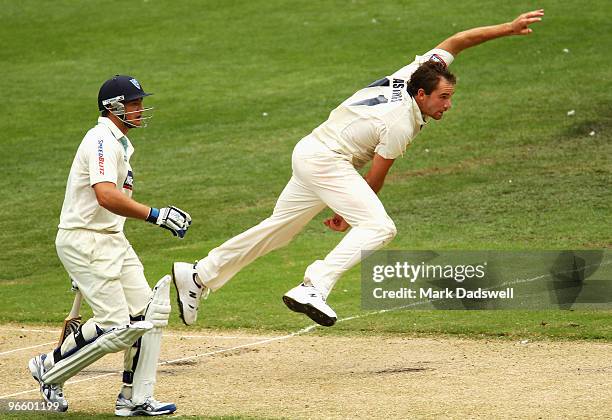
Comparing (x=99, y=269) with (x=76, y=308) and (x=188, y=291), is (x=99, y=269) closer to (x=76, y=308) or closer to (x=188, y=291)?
(x=76, y=308)

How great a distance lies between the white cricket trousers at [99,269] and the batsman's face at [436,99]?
8.99 feet

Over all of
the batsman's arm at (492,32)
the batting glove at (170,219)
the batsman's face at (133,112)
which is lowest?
the batting glove at (170,219)

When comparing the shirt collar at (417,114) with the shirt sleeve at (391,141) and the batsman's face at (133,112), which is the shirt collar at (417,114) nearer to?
the shirt sleeve at (391,141)

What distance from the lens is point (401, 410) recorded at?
7.89 metres

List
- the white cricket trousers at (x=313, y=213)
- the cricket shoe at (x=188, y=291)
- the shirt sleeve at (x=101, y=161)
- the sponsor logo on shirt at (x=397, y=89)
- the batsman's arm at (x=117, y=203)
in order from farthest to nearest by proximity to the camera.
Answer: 1. the cricket shoe at (x=188, y=291)
2. the sponsor logo on shirt at (x=397, y=89)
3. the white cricket trousers at (x=313, y=213)
4. the shirt sleeve at (x=101, y=161)
5. the batsman's arm at (x=117, y=203)

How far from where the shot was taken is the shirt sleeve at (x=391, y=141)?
29.6ft

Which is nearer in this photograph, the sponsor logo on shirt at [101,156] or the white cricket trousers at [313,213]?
the sponsor logo on shirt at [101,156]

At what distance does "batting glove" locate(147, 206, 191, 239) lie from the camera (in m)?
7.66

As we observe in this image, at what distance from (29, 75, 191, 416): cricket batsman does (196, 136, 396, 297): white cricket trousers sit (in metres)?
1.56

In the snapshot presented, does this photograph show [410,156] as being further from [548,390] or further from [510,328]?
[548,390]

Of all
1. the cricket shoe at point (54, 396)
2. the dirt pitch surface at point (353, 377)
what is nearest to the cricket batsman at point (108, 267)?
the cricket shoe at point (54, 396)

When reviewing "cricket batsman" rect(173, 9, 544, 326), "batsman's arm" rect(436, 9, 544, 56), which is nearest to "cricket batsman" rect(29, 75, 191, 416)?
"cricket batsman" rect(173, 9, 544, 326)

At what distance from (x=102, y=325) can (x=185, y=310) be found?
6.43 ft

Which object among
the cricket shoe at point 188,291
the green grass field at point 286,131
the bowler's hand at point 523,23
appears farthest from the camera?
the green grass field at point 286,131
